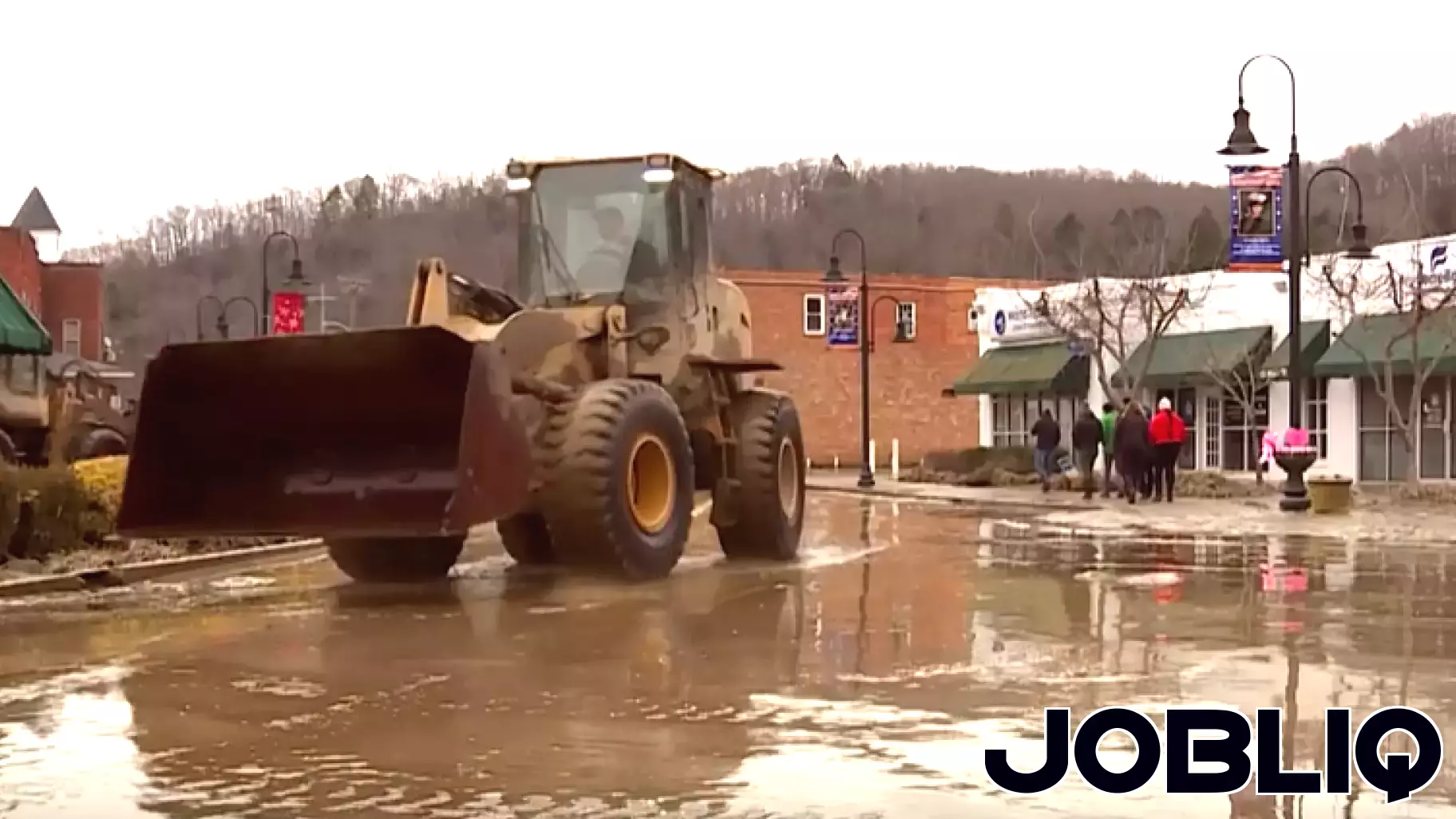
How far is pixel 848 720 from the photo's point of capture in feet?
24.6

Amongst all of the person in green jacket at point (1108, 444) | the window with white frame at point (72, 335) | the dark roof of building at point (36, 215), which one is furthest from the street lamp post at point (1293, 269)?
the dark roof of building at point (36, 215)

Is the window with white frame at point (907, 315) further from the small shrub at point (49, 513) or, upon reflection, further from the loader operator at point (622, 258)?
the small shrub at point (49, 513)

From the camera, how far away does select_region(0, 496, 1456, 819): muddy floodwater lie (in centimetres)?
618

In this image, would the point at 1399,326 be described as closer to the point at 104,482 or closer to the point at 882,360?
the point at 104,482

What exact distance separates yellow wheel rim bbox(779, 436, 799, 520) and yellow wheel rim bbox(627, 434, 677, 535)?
7.78 feet

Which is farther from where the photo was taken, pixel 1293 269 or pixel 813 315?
pixel 813 315

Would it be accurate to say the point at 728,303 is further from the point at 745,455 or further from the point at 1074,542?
the point at 1074,542

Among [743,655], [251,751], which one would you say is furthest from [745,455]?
[251,751]

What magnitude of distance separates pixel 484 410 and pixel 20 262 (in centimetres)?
5119

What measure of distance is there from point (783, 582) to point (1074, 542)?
19.3 ft

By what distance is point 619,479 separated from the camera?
1273cm

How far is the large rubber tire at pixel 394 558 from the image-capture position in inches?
545

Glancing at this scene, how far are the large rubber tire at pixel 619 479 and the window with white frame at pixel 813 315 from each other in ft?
131

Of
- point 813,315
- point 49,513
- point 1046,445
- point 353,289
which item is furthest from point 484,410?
point 813,315
